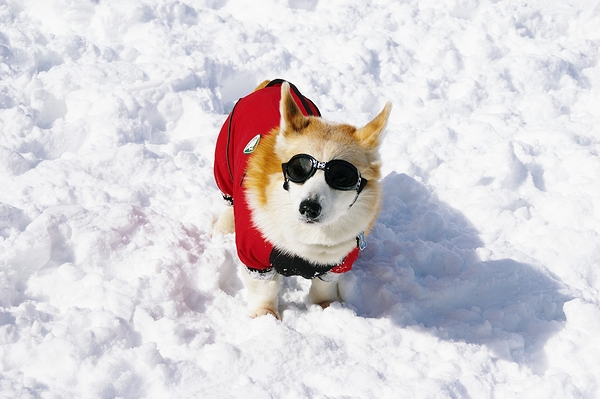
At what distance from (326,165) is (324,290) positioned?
977 millimetres

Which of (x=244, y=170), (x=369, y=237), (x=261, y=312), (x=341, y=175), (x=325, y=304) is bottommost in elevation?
(x=369, y=237)

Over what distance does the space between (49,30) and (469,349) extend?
480 centimetres

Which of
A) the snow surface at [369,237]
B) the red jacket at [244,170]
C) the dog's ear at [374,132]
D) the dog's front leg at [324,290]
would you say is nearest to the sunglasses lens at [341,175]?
the dog's ear at [374,132]

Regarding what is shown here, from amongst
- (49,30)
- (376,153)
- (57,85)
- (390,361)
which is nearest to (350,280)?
(390,361)

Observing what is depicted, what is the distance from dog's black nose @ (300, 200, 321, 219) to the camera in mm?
2359

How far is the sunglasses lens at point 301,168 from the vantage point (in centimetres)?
245

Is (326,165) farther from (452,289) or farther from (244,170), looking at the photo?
(452,289)

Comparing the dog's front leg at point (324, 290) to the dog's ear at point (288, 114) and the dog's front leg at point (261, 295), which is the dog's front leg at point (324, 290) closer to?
the dog's front leg at point (261, 295)

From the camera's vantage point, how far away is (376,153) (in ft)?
8.98

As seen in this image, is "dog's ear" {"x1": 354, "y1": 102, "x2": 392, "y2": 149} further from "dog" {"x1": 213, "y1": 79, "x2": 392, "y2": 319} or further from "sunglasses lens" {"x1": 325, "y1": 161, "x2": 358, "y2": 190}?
"sunglasses lens" {"x1": 325, "y1": 161, "x2": 358, "y2": 190}

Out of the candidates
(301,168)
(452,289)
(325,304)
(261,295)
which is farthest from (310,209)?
(452,289)

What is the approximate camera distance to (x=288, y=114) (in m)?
2.62

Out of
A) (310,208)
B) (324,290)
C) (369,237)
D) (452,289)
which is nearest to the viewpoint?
(310,208)

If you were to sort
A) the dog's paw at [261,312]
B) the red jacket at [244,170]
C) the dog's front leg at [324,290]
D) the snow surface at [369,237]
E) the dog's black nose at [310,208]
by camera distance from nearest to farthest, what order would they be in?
the dog's black nose at [310,208], the snow surface at [369,237], the red jacket at [244,170], the dog's paw at [261,312], the dog's front leg at [324,290]
